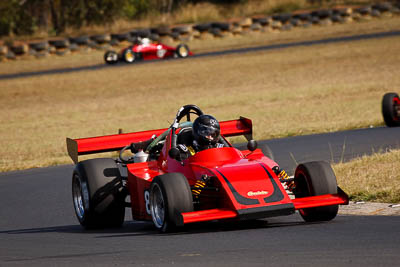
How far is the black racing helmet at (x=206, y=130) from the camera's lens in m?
9.68

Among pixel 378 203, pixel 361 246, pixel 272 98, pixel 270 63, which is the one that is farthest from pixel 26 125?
pixel 361 246

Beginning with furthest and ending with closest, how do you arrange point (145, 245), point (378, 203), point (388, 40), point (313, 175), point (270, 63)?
point (388, 40), point (270, 63), point (378, 203), point (313, 175), point (145, 245)

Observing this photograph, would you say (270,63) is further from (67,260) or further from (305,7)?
(67,260)

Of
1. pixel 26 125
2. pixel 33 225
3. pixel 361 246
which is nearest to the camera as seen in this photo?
pixel 361 246

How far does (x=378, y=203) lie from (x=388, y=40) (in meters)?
30.8

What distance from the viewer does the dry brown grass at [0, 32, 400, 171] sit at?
21641mm

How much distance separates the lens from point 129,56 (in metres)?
41.7

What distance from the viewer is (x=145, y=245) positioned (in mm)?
8133

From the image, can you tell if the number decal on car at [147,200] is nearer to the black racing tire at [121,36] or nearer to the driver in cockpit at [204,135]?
the driver in cockpit at [204,135]

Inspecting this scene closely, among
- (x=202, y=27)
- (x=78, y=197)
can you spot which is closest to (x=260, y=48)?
(x=202, y=27)

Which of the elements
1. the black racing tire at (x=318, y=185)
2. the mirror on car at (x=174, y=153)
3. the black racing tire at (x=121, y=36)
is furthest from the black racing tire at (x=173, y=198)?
the black racing tire at (x=121, y=36)

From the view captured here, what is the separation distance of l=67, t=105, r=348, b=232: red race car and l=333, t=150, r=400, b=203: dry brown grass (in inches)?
44.0

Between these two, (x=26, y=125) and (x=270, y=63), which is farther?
(x=270, y=63)

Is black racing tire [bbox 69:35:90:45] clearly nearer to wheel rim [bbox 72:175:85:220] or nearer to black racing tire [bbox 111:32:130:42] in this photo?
black racing tire [bbox 111:32:130:42]
